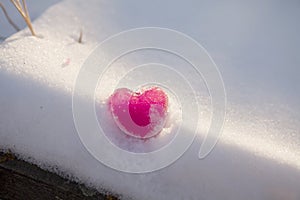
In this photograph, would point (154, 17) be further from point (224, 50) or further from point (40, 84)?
point (40, 84)

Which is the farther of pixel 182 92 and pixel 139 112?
pixel 182 92

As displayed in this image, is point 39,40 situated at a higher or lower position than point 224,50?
lower

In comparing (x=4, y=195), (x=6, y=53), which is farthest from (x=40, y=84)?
(x=4, y=195)

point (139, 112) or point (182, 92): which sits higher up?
point (182, 92)
